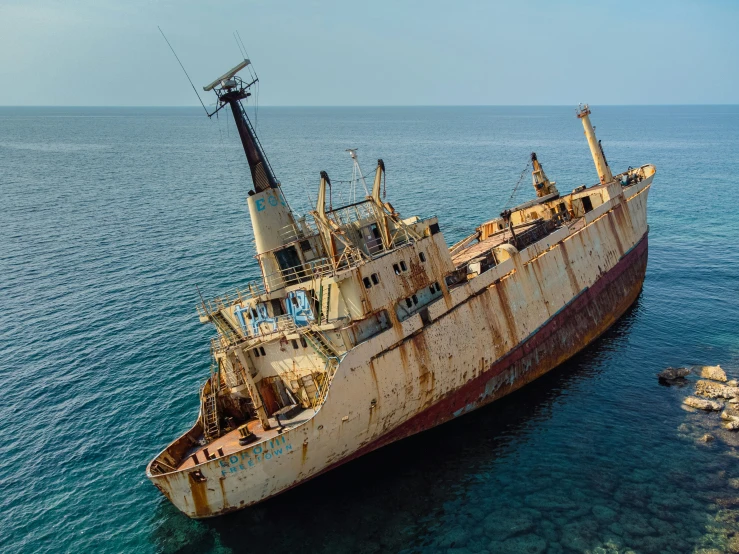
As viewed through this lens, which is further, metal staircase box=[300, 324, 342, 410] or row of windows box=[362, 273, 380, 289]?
row of windows box=[362, 273, 380, 289]

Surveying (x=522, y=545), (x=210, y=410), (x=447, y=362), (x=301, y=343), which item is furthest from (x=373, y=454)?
(x=210, y=410)

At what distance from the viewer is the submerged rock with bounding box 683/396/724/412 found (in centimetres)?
2500

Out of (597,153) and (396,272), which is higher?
(597,153)

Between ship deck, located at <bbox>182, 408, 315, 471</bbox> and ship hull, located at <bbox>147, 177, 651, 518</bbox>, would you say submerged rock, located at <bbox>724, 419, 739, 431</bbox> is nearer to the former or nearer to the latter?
ship hull, located at <bbox>147, 177, 651, 518</bbox>

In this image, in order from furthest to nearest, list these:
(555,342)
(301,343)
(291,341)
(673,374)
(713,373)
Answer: (555,342) → (673,374) → (713,373) → (291,341) → (301,343)

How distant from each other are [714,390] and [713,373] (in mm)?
1727

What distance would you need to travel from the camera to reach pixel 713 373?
90.4 ft

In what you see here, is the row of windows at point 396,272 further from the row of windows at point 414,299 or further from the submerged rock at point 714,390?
the submerged rock at point 714,390

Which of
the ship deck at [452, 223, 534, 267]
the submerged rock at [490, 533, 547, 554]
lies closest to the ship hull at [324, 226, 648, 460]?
the ship deck at [452, 223, 534, 267]

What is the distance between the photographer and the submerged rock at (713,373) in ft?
89.3

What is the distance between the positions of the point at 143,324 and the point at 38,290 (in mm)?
13518

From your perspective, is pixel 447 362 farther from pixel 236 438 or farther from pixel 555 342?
pixel 236 438

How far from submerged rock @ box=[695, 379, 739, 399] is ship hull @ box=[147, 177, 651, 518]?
21.9ft

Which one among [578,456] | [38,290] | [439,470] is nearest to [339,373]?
[439,470]
